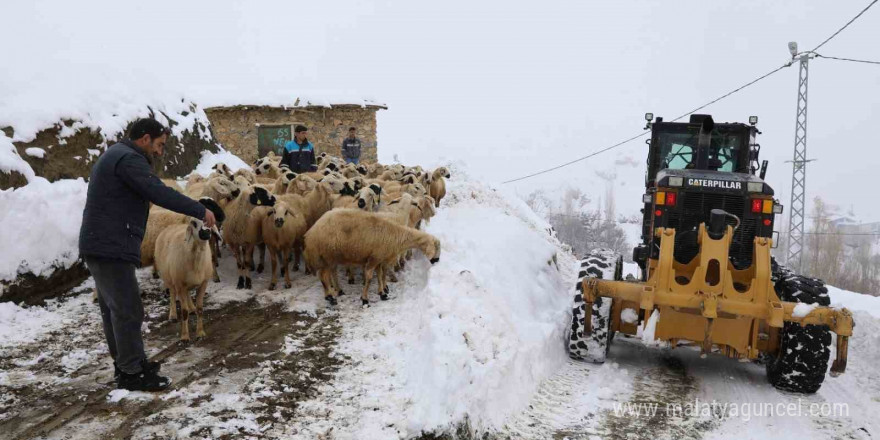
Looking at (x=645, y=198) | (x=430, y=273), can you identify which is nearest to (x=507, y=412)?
(x=430, y=273)

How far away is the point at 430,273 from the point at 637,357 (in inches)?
119

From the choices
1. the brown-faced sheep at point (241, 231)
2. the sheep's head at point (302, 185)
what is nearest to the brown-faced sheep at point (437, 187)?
the sheep's head at point (302, 185)

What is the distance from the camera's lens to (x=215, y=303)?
808cm

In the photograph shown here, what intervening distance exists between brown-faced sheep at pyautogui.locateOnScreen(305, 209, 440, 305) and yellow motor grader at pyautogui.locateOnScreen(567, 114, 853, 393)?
259 cm

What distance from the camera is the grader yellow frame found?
589cm

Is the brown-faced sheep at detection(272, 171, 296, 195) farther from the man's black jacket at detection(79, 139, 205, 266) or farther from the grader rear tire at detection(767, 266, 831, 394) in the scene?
the grader rear tire at detection(767, 266, 831, 394)

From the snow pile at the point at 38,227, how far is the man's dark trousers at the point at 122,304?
3.51 m

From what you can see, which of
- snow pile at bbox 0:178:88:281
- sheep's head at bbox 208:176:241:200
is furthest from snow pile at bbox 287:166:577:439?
snow pile at bbox 0:178:88:281

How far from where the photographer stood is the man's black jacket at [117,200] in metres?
4.79

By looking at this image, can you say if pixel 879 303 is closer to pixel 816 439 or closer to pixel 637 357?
pixel 637 357

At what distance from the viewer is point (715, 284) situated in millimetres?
6770

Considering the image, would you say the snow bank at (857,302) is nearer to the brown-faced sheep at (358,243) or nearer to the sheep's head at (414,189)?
the brown-faced sheep at (358,243)

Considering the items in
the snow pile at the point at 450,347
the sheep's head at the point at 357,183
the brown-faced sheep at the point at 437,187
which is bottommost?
the snow pile at the point at 450,347

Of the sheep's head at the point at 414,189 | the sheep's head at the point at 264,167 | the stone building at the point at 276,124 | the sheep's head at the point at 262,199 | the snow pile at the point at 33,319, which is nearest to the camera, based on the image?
the snow pile at the point at 33,319
